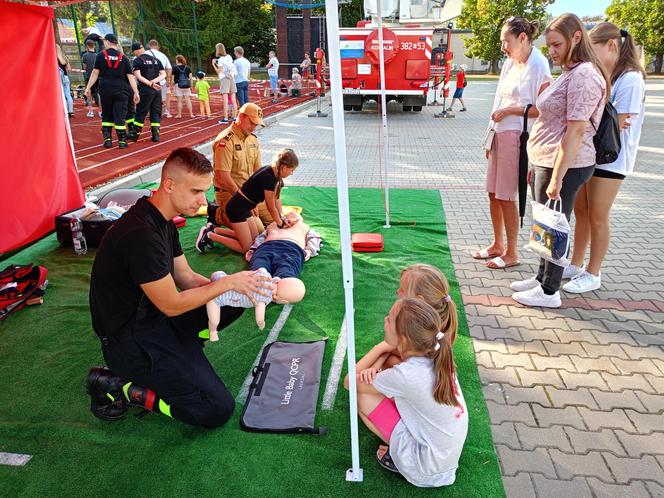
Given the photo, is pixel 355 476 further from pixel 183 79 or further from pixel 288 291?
pixel 183 79

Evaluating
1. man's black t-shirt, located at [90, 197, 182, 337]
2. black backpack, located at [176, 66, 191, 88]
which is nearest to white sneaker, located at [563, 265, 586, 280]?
man's black t-shirt, located at [90, 197, 182, 337]

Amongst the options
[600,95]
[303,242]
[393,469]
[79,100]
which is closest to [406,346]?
[393,469]

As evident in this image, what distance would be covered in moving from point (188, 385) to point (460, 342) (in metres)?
1.93

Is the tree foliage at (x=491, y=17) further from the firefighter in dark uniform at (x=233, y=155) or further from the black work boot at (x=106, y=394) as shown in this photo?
the black work boot at (x=106, y=394)

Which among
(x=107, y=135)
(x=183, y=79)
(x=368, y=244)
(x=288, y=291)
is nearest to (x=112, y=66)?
(x=107, y=135)

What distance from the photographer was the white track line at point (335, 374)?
9.52ft

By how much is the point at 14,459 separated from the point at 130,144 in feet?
30.1

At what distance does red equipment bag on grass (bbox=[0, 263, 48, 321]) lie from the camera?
3869mm

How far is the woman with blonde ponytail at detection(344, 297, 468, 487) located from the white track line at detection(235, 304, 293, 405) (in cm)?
103

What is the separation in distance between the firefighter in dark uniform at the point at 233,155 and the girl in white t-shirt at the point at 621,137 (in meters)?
3.15

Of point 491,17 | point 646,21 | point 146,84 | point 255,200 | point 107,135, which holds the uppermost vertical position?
point 491,17

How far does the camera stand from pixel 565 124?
11.2ft

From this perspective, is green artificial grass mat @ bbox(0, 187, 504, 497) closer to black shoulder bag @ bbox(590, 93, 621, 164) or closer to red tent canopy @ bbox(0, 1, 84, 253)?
red tent canopy @ bbox(0, 1, 84, 253)

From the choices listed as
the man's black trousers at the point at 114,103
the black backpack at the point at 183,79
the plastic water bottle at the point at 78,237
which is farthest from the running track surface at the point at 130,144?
the plastic water bottle at the point at 78,237
